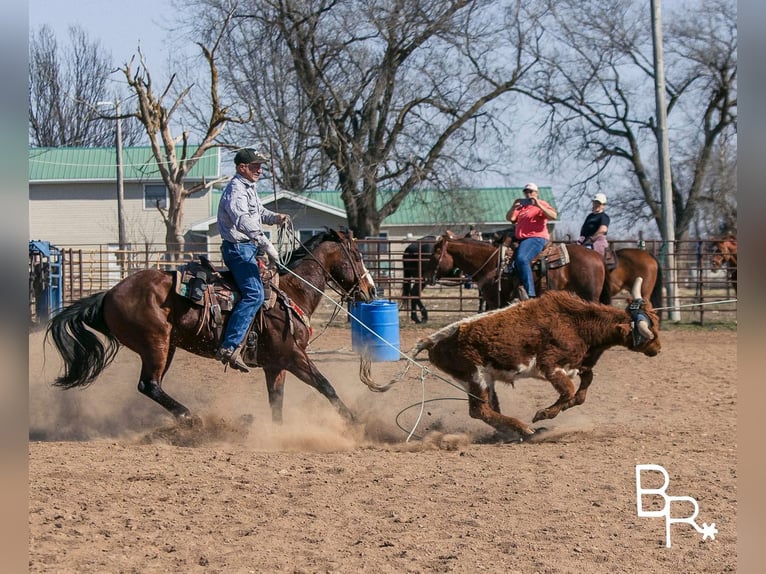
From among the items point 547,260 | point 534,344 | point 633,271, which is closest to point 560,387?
point 534,344

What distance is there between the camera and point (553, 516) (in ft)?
16.2

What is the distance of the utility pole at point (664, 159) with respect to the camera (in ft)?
54.2

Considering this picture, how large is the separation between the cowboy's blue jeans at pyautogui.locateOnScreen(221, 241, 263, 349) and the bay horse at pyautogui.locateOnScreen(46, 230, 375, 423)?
203mm

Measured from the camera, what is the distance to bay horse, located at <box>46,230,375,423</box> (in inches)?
285

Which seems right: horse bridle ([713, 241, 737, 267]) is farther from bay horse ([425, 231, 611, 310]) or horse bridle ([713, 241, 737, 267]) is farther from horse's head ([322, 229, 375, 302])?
horse's head ([322, 229, 375, 302])

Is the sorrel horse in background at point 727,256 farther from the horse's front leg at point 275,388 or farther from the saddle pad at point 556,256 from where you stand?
the horse's front leg at point 275,388

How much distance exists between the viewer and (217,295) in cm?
737

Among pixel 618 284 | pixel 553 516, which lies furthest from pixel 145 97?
pixel 553 516

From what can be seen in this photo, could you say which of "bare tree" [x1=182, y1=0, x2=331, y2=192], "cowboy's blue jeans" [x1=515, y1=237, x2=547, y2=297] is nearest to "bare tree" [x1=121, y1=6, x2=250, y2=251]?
"bare tree" [x1=182, y1=0, x2=331, y2=192]

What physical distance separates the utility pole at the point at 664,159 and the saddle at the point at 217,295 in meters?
9.51

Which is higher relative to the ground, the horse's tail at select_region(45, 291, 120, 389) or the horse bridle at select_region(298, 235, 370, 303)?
the horse bridle at select_region(298, 235, 370, 303)

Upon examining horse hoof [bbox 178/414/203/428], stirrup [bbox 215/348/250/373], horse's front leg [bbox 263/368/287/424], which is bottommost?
horse hoof [bbox 178/414/203/428]

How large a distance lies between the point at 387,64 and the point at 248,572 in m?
22.8

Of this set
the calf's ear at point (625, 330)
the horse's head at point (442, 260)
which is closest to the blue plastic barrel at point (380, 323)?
the horse's head at point (442, 260)
